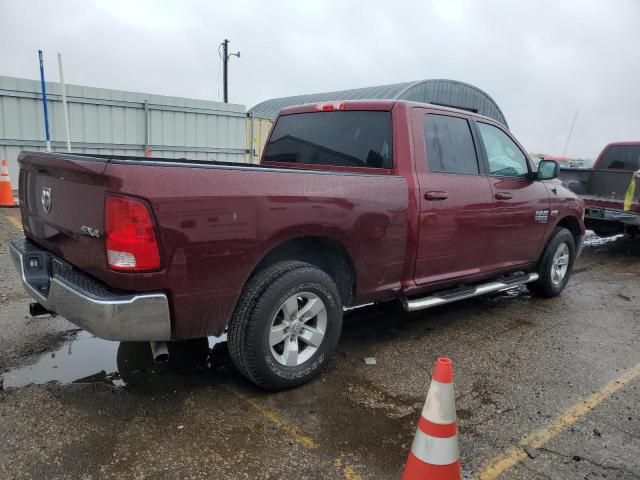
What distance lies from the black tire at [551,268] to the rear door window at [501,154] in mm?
950

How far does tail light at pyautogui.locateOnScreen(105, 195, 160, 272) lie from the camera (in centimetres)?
237

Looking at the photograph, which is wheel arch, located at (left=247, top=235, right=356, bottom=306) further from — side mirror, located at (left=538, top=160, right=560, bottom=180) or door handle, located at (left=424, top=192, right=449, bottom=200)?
side mirror, located at (left=538, top=160, right=560, bottom=180)

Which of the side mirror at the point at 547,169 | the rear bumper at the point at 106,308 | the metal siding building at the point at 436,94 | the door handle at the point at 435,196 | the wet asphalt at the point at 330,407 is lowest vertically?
the wet asphalt at the point at 330,407

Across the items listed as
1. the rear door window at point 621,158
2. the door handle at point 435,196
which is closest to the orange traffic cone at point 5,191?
the door handle at point 435,196

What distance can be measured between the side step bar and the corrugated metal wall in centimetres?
965

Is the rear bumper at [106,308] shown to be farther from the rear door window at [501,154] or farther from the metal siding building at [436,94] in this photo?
the metal siding building at [436,94]

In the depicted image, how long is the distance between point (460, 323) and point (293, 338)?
6.93ft

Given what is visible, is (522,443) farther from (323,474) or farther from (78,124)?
(78,124)

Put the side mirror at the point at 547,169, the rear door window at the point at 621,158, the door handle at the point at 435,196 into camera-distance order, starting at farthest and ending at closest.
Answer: the rear door window at the point at 621,158, the side mirror at the point at 547,169, the door handle at the point at 435,196

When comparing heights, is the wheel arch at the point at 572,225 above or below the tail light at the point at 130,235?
below

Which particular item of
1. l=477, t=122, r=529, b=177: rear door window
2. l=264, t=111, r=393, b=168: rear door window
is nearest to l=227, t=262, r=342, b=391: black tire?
l=264, t=111, r=393, b=168: rear door window

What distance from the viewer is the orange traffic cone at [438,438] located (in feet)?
6.65

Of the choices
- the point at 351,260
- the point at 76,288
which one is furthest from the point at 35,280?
the point at 351,260

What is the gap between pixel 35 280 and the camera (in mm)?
2922
